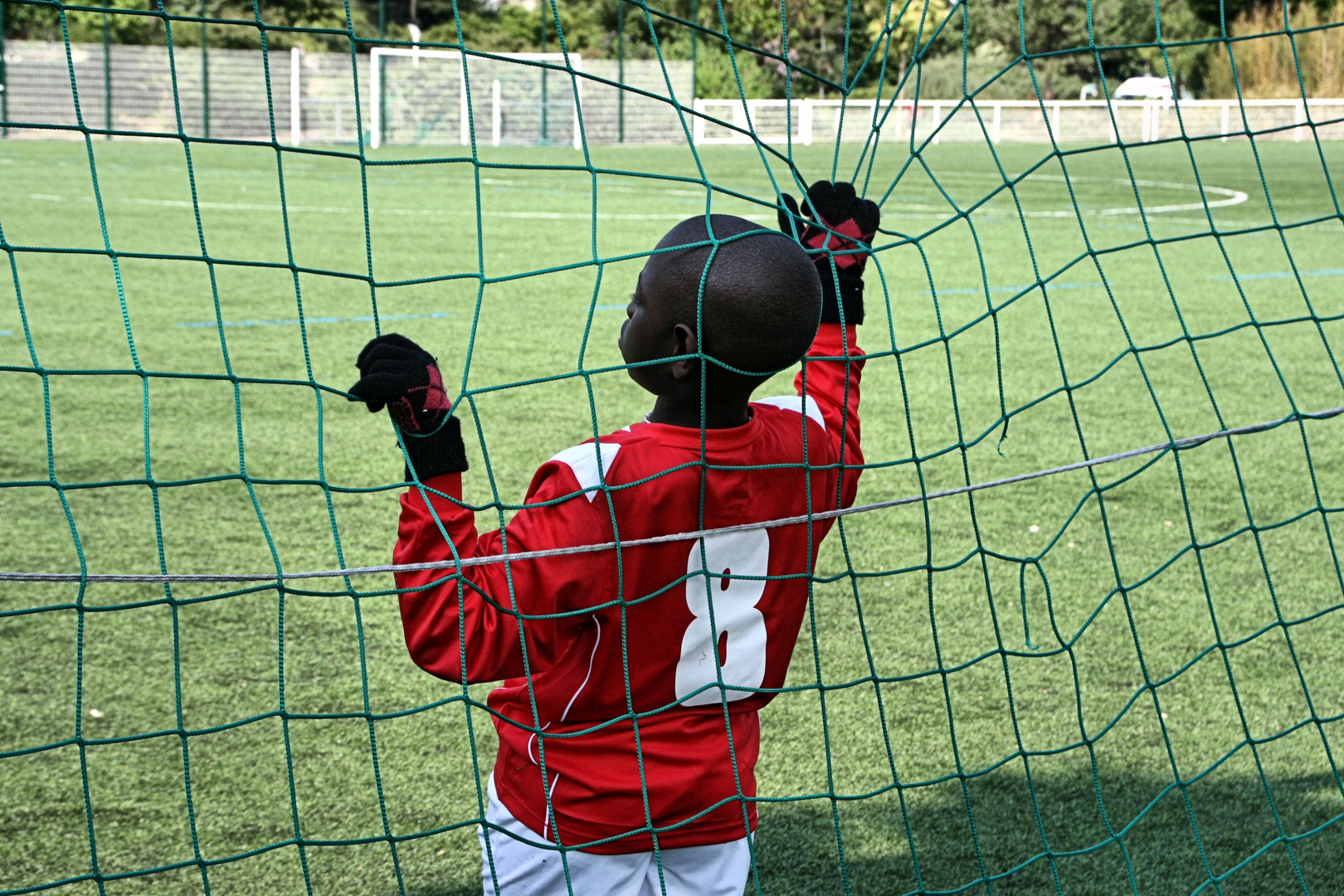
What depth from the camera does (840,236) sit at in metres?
2.02

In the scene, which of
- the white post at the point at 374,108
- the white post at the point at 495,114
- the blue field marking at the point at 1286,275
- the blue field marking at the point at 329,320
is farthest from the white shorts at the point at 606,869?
the white post at the point at 495,114

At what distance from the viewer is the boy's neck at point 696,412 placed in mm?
1661

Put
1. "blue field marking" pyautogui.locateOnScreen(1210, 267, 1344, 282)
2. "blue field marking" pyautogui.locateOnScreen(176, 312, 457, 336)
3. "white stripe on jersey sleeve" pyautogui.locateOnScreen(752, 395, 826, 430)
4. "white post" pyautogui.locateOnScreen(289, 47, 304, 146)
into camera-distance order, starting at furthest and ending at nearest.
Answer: "white post" pyautogui.locateOnScreen(289, 47, 304, 146)
"blue field marking" pyautogui.locateOnScreen(1210, 267, 1344, 282)
"blue field marking" pyautogui.locateOnScreen(176, 312, 457, 336)
"white stripe on jersey sleeve" pyautogui.locateOnScreen(752, 395, 826, 430)

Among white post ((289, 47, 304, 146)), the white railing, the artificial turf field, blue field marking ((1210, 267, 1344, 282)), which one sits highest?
white post ((289, 47, 304, 146))

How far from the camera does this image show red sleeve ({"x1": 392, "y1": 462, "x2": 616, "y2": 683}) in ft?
5.16

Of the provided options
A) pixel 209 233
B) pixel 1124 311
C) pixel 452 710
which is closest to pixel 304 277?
pixel 209 233

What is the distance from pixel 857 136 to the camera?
27.2 meters

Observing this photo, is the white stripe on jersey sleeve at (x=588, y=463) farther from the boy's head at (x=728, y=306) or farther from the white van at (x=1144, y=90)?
the white van at (x=1144, y=90)

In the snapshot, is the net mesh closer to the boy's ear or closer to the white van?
the boy's ear

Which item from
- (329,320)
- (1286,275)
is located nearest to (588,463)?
(329,320)

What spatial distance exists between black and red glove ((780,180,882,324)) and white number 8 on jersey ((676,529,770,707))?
17.5 inches

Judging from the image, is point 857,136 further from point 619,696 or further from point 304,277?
point 619,696

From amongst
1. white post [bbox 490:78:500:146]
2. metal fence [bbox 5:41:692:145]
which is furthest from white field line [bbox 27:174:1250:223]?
white post [bbox 490:78:500:146]

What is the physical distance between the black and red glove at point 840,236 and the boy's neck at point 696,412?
0.40 metres
